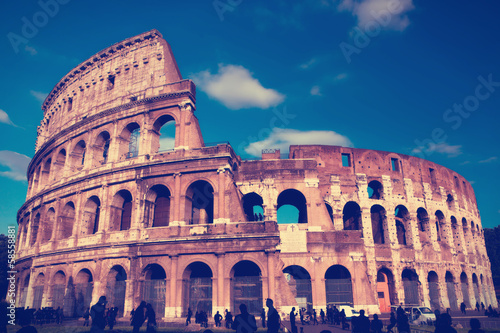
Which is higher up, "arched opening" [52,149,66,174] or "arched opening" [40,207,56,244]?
"arched opening" [52,149,66,174]

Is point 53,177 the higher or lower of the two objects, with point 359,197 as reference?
higher

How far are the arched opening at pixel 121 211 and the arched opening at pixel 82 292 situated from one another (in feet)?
10.6

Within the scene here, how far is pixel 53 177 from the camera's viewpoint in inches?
1013

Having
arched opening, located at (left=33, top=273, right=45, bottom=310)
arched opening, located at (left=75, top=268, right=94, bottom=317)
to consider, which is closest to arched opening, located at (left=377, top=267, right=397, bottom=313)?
arched opening, located at (left=75, top=268, right=94, bottom=317)

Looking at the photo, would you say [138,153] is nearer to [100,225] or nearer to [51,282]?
[100,225]

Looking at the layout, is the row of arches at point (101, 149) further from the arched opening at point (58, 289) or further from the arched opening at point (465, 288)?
the arched opening at point (465, 288)

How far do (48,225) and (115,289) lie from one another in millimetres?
9213

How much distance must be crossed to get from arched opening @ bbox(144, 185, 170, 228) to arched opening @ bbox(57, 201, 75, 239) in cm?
687

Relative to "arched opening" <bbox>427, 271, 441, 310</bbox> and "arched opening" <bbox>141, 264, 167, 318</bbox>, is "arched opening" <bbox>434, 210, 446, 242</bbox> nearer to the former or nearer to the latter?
"arched opening" <bbox>427, 271, 441, 310</bbox>

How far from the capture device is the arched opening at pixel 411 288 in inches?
921

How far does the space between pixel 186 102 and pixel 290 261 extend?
1145 centimetres

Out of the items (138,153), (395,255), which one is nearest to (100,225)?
(138,153)

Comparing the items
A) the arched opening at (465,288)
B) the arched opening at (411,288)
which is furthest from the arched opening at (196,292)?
the arched opening at (465,288)

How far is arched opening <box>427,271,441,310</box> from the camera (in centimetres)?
2467
